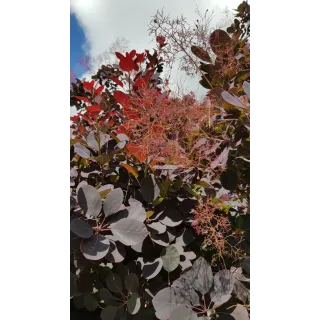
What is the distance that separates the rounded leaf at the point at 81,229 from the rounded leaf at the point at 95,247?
0.01 metres

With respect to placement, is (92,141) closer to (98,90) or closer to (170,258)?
(98,90)

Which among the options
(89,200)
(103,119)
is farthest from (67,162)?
(103,119)

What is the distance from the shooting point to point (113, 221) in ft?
1.50

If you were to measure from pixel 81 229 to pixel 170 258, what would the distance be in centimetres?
13

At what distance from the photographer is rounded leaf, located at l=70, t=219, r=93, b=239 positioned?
1.39ft

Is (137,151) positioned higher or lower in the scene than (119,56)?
lower

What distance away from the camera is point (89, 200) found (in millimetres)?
444

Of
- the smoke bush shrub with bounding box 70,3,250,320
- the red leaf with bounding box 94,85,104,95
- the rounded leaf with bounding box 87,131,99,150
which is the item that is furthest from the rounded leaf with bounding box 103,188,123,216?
the red leaf with bounding box 94,85,104,95

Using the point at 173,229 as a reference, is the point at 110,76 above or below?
above
